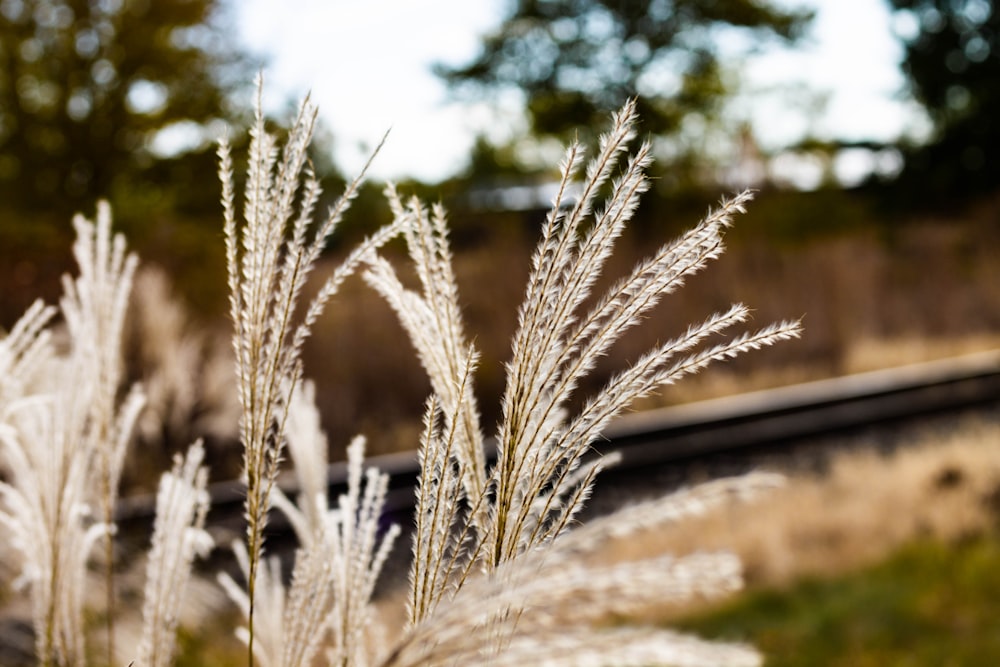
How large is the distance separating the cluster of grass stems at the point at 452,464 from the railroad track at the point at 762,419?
4247 mm

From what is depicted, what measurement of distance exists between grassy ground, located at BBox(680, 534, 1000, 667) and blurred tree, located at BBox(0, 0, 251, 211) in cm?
1066

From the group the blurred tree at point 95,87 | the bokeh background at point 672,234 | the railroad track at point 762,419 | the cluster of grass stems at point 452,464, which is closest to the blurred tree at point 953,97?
the bokeh background at point 672,234

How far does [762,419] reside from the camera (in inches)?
331

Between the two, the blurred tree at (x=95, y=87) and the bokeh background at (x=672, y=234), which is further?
the blurred tree at (x=95, y=87)

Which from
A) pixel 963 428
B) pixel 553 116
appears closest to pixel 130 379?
pixel 963 428

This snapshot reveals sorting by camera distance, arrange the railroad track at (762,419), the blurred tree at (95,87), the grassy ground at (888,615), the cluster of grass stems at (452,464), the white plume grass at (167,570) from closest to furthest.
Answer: the cluster of grass stems at (452,464) → the white plume grass at (167,570) → the grassy ground at (888,615) → the railroad track at (762,419) → the blurred tree at (95,87)

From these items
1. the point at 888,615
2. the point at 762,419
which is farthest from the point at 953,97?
the point at 888,615

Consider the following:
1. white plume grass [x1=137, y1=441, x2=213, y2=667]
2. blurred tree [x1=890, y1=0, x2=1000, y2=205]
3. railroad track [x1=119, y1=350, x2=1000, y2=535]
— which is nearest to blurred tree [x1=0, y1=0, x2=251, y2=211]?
railroad track [x1=119, y1=350, x2=1000, y2=535]

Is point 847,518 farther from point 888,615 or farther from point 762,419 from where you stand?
point 762,419

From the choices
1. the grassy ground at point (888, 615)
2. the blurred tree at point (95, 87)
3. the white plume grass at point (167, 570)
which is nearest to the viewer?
the white plume grass at point (167, 570)

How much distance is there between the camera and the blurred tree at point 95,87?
11984 mm

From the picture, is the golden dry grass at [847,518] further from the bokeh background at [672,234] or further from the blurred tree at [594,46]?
the blurred tree at [594,46]

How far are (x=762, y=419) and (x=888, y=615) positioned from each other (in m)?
4.47

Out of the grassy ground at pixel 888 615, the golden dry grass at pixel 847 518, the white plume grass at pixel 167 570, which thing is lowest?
the grassy ground at pixel 888 615
